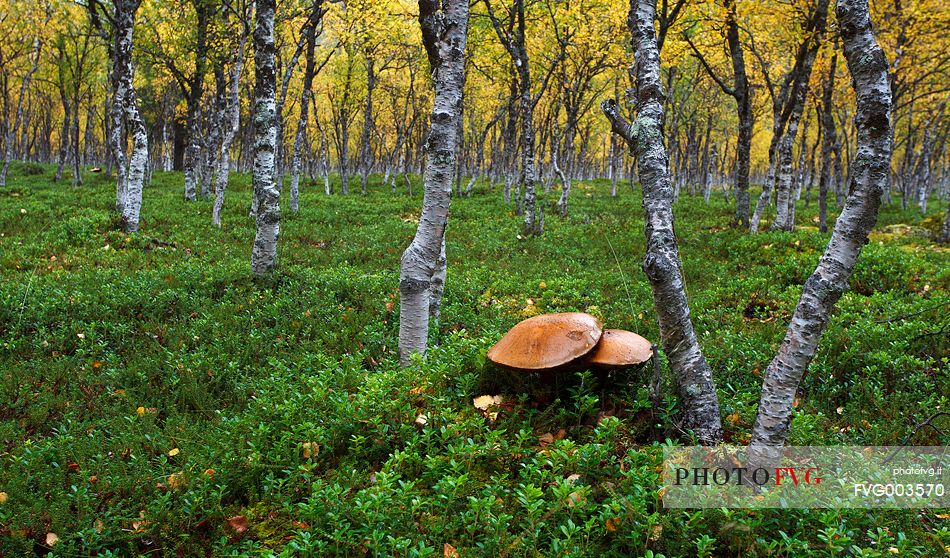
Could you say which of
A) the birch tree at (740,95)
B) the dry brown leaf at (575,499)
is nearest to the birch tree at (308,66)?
the birch tree at (740,95)

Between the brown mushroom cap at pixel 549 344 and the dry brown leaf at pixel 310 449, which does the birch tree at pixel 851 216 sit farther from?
the dry brown leaf at pixel 310 449

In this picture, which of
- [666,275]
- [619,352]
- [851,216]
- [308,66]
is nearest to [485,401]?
[619,352]

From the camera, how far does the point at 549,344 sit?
14.1 ft

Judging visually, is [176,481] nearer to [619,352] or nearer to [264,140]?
[619,352]

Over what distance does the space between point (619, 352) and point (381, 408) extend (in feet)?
7.31

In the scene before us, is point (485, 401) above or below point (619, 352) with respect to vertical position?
below

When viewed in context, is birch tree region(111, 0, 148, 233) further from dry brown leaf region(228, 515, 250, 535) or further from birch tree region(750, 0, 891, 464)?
birch tree region(750, 0, 891, 464)

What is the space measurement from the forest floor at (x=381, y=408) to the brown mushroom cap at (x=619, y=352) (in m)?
0.30

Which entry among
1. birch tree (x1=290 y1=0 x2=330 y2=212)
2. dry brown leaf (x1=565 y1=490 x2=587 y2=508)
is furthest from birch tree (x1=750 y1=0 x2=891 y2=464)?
birch tree (x1=290 y1=0 x2=330 y2=212)

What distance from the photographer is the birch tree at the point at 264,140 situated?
10.4 metres

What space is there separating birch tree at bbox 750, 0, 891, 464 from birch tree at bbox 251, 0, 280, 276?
9.50 metres

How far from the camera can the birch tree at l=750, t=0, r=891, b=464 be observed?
3.32 meters

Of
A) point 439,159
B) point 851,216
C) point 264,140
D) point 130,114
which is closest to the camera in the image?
point 851,216

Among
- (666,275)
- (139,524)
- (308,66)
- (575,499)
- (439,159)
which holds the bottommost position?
(139,524)
